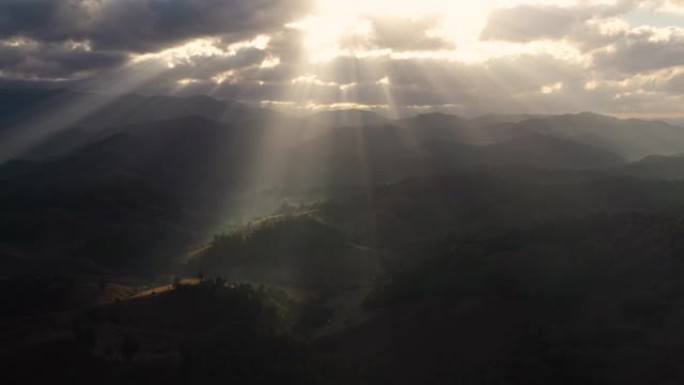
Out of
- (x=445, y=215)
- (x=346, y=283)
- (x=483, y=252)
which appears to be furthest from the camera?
(x=445, y=215)

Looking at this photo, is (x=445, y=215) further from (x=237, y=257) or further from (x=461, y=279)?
(x=461, y=279)

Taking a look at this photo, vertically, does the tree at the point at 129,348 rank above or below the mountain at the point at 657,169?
below

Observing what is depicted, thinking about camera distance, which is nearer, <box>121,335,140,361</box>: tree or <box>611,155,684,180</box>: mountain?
<box>121,335,140,361</box>: tree

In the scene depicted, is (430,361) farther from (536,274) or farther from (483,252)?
(483,252)

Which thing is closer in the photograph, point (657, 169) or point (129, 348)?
point (129, 348)

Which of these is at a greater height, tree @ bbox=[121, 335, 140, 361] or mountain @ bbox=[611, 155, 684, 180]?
mountain @ bbox=[611, 155, 684, 180]

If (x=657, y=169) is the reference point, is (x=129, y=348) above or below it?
below

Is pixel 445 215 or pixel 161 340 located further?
pixel 445 215

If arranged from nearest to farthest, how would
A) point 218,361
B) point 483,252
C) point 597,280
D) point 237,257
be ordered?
1. point 218,361
2. point 597,280
3. point 483,252
4. point 237,257

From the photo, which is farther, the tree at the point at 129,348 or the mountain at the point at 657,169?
the mountain at the point at 657,169

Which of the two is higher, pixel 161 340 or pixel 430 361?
pixel 161 340

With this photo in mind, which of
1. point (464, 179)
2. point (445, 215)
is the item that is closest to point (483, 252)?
point (445, 215)
